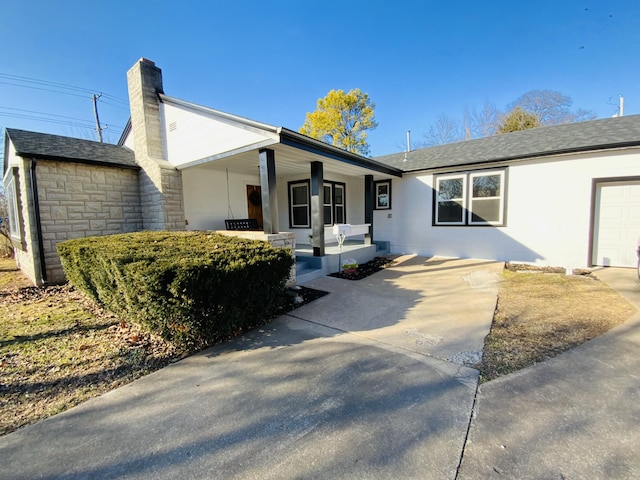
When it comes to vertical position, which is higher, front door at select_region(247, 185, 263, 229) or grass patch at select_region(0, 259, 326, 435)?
front door at select_region(247, 185, 263, 229)

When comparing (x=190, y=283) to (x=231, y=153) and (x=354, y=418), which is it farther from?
(x=231, y=153)

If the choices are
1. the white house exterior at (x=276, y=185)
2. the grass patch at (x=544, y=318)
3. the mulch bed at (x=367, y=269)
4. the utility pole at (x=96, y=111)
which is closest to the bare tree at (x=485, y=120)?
the white house exterior at (x=276, y=185)

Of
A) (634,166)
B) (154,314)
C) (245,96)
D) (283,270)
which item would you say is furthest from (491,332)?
(245,96)

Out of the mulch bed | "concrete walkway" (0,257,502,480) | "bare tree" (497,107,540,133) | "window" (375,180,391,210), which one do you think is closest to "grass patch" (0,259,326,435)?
"concrete walkway" (0,257,502,480)

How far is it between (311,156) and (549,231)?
260 inches

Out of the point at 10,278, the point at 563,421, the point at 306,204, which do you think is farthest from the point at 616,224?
the point at 10,278

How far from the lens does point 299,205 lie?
990 cm

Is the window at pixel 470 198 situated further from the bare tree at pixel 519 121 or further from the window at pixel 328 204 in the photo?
the bare tree at pixel 519 121

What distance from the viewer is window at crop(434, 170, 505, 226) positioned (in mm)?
8099

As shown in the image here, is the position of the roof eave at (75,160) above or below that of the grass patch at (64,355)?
above

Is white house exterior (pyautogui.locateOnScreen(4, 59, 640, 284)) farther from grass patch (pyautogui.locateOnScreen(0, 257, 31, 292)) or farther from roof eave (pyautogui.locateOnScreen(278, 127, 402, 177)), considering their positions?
grass patch (pyautogui.locateOnScreen(0, 257, 31, 292))

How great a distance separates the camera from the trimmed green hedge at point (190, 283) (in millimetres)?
2959

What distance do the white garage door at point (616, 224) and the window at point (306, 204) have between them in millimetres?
7139

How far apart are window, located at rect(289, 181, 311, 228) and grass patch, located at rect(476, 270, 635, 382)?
616 centimetres
